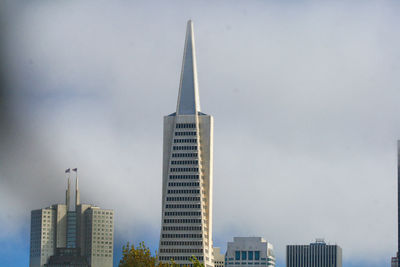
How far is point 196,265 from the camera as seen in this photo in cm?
11944

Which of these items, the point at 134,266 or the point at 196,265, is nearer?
the point at 196,265

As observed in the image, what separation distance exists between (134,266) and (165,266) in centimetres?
1709

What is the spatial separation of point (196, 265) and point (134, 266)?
48.0 meters

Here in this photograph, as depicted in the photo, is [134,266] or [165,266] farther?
[134,266]

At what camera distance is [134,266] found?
166 metres

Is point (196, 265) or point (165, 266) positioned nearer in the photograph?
point (196, 265)

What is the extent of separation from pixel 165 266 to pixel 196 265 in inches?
1223

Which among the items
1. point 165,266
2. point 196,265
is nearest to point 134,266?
point 165,266

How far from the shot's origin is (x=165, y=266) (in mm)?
150000

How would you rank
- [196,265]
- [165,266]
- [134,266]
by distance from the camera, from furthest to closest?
[134,266]
[165,266]
[196,265]

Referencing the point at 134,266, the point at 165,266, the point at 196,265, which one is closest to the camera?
the point at 196,265

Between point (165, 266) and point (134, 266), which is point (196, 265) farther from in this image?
point (134, 266)
